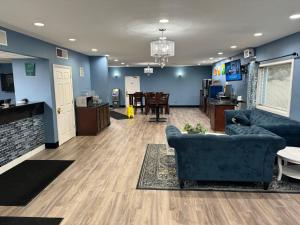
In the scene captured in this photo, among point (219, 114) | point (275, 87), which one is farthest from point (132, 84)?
point (275, 87)

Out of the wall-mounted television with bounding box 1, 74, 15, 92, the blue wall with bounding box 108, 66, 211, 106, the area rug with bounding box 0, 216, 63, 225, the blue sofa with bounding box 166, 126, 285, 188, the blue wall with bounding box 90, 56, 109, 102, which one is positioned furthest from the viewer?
the blue wall with bounding box 108, 66, 211, 106

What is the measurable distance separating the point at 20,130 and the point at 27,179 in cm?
128

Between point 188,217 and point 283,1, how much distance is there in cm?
277

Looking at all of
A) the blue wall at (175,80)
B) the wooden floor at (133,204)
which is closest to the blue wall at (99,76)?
the wooden floor at (133,204)

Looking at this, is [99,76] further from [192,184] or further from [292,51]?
[292,51]

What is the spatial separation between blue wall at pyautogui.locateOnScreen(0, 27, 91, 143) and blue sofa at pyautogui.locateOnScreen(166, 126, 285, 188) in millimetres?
3220

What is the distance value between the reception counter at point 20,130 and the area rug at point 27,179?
0.30 meters

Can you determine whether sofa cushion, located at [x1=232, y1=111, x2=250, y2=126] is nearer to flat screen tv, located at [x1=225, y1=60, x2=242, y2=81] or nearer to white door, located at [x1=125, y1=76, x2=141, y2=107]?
flat screen tv, located at [x1=225, y1=60, x2=242, y2=81]

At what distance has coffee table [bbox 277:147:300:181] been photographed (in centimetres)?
311

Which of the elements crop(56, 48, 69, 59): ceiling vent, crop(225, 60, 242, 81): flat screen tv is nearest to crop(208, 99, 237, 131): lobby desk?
crop(225, 60, 242, 81): flat screen tv

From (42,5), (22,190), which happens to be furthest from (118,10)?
(22,190)

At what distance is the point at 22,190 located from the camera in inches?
125

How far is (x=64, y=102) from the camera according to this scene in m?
5.75

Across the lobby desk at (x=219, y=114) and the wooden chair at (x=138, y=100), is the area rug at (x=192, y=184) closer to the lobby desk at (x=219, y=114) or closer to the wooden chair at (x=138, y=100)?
the lobby desk at (x=219, y=114)
